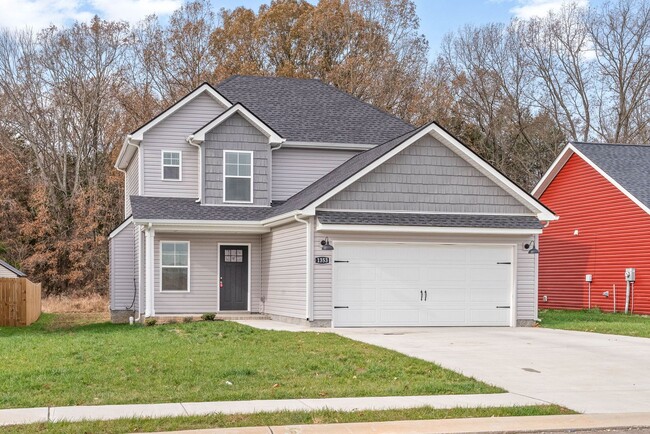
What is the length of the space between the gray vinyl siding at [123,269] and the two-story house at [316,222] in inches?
1.8

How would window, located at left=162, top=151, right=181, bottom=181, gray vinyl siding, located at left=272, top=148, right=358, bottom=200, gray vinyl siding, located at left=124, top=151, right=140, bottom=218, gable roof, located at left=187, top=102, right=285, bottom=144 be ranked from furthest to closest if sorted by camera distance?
1. gray vinyl siding, located at left=124, top=151, right=140, bottom=218
2. gray vinyl siding, located at left=272, top=148, right=358, bottom=200
3. window, located at left=162, top=151, right=181, bottom=181
4. gable roof, located at left=187, top=102, right=285, bottom=144

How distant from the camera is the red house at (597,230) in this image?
28438mm

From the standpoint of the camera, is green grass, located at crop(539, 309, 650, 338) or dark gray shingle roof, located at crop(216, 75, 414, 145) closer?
green grass, located at crop(539, 309, 650, 338)

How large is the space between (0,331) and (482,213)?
46.5ft

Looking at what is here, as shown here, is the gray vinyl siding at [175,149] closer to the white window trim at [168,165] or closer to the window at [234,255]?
the white window trim at [168,165]

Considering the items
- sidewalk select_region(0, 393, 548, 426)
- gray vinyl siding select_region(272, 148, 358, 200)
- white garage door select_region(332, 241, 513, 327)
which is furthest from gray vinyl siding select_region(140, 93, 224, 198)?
sidewalk select_region(0, 393, 548, 426)

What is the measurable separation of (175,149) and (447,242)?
9581 millimetres

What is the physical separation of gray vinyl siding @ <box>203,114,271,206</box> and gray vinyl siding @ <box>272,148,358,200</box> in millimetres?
752

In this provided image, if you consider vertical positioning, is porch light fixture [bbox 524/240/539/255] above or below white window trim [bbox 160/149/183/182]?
below

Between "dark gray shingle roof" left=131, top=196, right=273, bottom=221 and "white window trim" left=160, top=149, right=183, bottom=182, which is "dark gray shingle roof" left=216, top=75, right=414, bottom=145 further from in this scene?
"white window trim" left=160, top=149, right=183, bottom=182

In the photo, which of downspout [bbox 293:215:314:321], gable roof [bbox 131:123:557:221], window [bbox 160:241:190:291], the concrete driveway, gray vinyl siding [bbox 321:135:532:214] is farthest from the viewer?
window [bbox 160:241:190:291]

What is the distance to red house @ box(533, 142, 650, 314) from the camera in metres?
28.4

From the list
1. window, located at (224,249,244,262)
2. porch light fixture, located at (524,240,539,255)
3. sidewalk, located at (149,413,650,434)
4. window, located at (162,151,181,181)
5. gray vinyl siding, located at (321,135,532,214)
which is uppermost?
window, located at (162,151,181,181)

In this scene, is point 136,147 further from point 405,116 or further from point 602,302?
point 405,116
